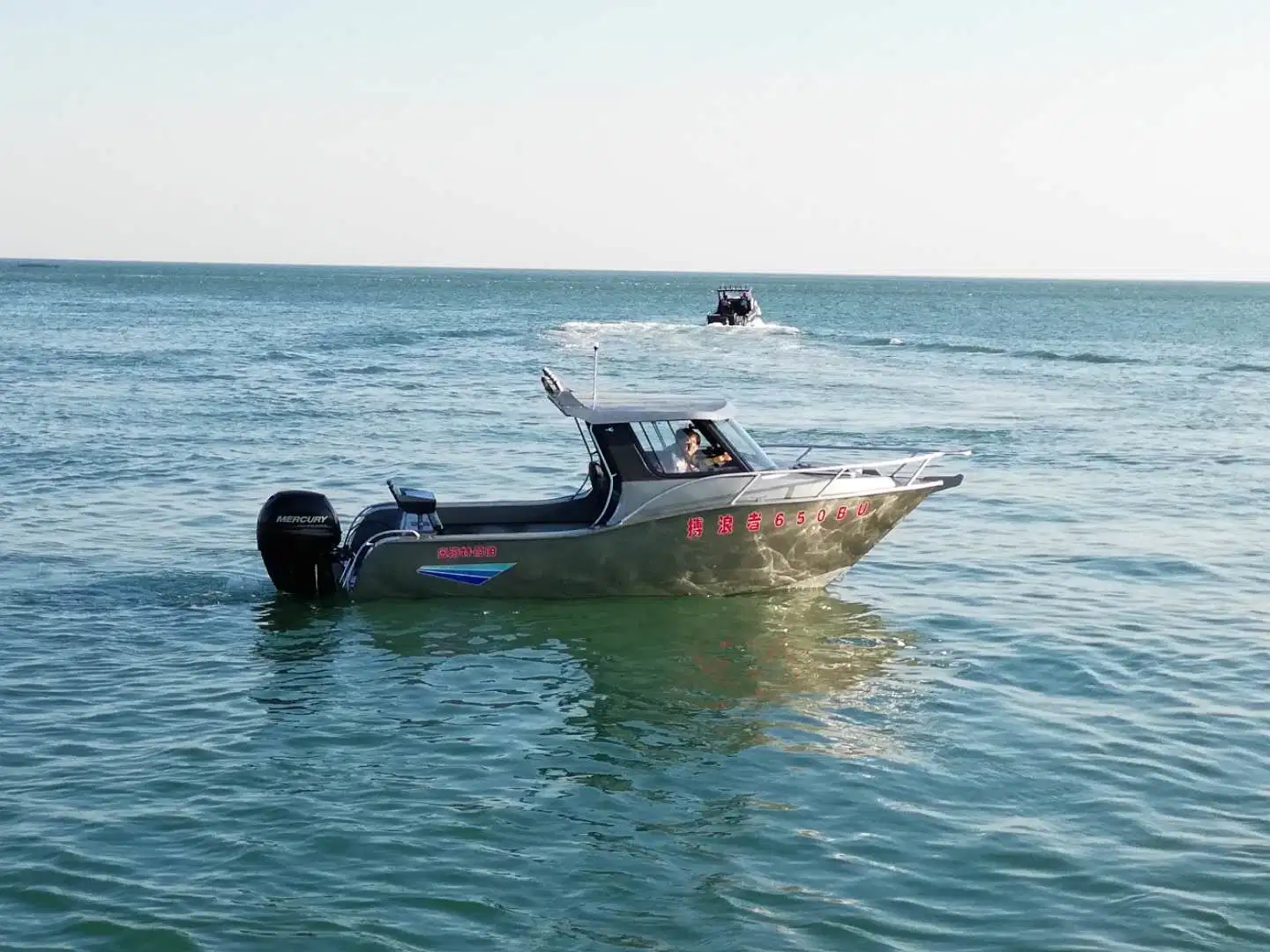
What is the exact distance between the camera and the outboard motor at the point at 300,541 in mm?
17438

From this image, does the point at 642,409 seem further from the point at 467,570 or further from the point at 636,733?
the point at 636,733

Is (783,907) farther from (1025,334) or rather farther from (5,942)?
→ (1025,334)

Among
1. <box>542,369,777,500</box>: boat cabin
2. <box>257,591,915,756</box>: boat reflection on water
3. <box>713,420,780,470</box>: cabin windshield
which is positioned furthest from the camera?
<box>713,420,780,470</box>: cabin windshield

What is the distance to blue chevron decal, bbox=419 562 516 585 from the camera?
57.5ft

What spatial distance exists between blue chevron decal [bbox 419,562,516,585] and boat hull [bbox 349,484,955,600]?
10 millimetres

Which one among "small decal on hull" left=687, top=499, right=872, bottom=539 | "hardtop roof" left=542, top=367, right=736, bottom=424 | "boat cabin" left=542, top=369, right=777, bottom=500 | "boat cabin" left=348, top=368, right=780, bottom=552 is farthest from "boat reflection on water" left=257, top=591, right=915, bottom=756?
"hardtop roof" left=542, top=367, right=736, bottom=424

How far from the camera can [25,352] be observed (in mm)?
56469

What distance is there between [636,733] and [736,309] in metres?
71.1

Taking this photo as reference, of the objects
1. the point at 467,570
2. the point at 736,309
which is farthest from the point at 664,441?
the point at 736,309

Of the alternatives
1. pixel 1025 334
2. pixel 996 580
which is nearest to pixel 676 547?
pixel 996 580

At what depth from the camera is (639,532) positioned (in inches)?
689

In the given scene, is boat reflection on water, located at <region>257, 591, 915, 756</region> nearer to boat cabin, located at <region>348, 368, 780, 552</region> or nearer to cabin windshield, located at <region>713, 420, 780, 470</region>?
boat cabin, located at <region>348, 368, 780, 552</region>

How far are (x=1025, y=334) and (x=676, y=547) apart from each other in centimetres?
7440

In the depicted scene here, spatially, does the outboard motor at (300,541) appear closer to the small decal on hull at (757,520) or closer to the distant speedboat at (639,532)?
the distant speedboat at (639,532)
